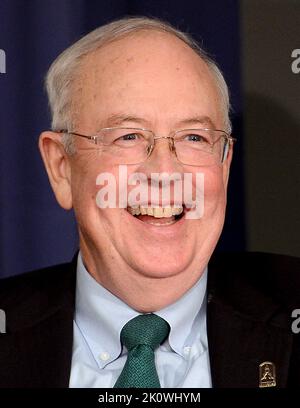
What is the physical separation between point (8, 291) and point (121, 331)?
22cm

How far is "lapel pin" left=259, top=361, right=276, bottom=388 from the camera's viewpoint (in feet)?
4.09

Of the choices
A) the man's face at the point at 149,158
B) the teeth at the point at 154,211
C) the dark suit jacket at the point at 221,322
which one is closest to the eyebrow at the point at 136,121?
the man's face at the point at 149,158

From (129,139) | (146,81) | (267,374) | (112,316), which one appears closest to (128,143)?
(129,139)

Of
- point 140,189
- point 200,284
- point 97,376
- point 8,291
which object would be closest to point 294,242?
point 200,284

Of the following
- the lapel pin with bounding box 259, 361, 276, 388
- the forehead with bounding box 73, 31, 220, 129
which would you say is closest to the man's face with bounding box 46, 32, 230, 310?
the forehead with bounding box 73, 31, 220, 129

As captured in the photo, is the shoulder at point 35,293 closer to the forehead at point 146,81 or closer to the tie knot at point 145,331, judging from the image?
the tie knot at point 145,331

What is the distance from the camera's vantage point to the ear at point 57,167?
1375mm

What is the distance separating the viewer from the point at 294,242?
134 centimetres

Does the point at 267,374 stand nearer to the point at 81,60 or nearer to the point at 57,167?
the point at 57,167

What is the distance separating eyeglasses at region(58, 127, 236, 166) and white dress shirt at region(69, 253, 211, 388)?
0.72 feet

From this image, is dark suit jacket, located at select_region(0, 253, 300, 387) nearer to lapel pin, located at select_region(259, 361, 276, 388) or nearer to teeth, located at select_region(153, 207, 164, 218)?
lapel pin, located at select_region(259, 361, 276, 388)

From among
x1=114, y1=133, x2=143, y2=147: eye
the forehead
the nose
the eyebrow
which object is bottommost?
the nose
